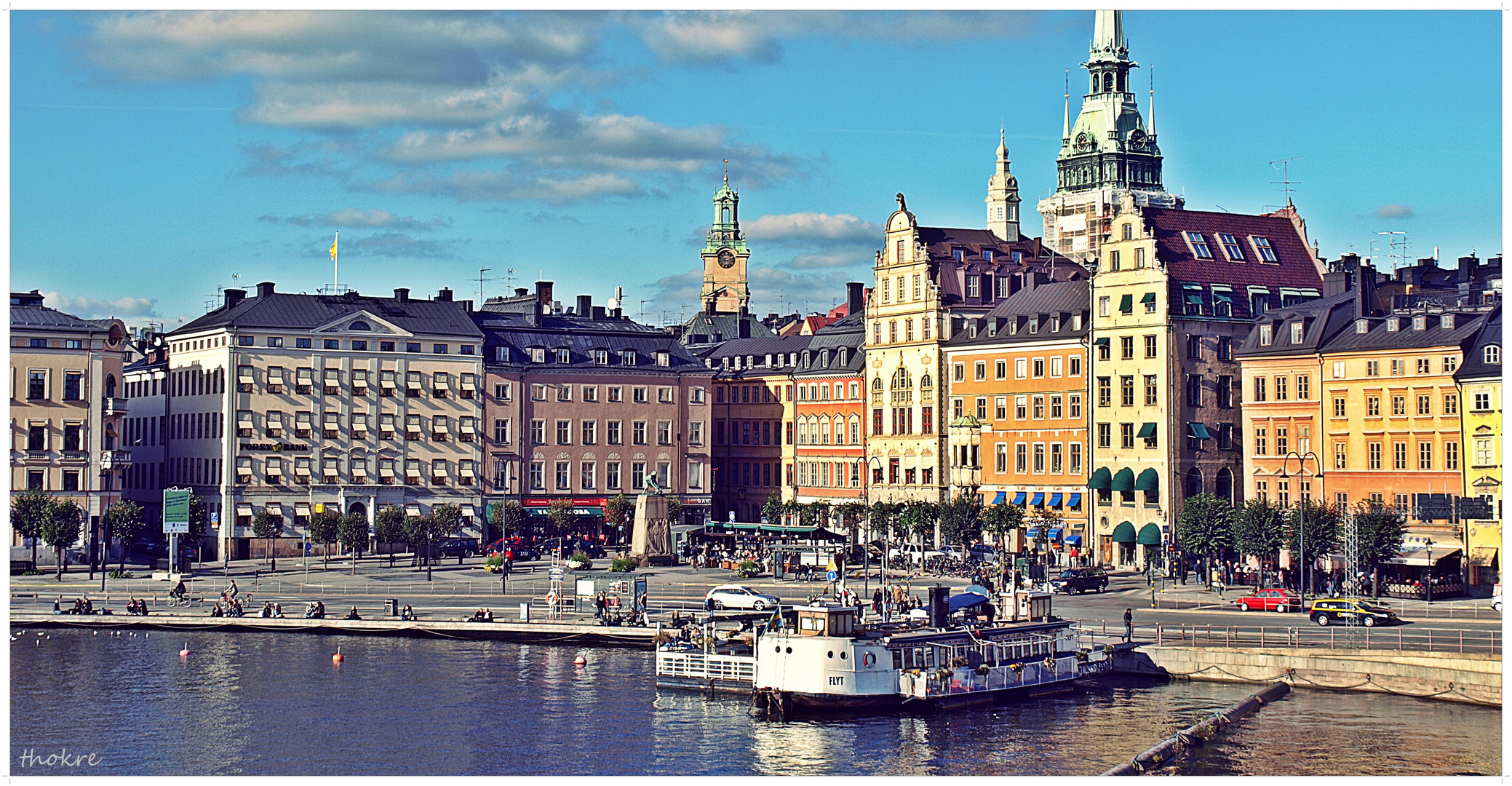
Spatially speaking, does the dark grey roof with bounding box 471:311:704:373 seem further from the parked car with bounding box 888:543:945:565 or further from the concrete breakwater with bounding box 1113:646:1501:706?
the concrete breakwater with bounding box 1113:646:1501:706

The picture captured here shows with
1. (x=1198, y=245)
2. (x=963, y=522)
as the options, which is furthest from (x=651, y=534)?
(x=1198, y=245)

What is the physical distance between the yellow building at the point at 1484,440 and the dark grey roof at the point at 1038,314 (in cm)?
2958

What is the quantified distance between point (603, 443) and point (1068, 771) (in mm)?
98452

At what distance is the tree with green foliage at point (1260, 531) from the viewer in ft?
371

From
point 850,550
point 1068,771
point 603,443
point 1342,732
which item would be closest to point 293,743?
point 1068,771

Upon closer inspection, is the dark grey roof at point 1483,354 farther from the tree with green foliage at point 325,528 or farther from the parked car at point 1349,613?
the tree with green foliage at point 325,528

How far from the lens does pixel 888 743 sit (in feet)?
233

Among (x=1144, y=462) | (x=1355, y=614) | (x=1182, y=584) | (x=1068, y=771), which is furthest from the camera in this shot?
Result: (x=1144, y=462)

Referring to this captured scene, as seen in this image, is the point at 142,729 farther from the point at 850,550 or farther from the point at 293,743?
the point at 850,550

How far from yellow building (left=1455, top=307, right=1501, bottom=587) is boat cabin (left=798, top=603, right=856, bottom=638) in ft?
148

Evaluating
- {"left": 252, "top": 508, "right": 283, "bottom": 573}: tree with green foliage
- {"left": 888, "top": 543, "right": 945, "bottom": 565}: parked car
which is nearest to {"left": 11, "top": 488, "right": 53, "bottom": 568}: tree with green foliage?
{"left": 252, "top": 508, "right": 283, "bottom": 573}: tree with green foliage

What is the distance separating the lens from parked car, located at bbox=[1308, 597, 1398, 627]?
9162 centimetres

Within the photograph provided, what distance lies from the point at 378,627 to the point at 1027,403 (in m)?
55.3

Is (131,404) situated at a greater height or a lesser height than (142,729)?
greater
